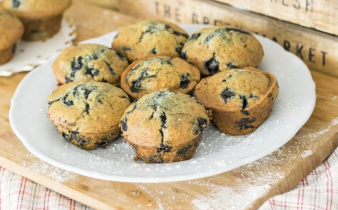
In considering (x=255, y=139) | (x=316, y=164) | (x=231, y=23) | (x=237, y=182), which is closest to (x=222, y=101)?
(x=255, y=139)

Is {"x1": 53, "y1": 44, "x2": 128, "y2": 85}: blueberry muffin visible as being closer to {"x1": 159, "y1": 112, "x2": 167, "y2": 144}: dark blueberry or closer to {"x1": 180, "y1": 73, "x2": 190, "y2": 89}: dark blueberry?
{"x1": 180, "y1": 73, "x2": 190, "y2": 89}: dark blueberry

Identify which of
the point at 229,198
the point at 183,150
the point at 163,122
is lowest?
the point at 229,198

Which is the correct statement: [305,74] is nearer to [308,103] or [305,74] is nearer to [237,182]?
[308,103]

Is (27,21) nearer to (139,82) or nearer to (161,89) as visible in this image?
(139,82)

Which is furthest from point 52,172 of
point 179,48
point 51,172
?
point 179,48

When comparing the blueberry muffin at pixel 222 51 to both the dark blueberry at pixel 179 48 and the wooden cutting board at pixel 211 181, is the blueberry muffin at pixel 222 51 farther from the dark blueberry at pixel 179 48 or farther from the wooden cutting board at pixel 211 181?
the wooden cutting board at pixel 211 181
